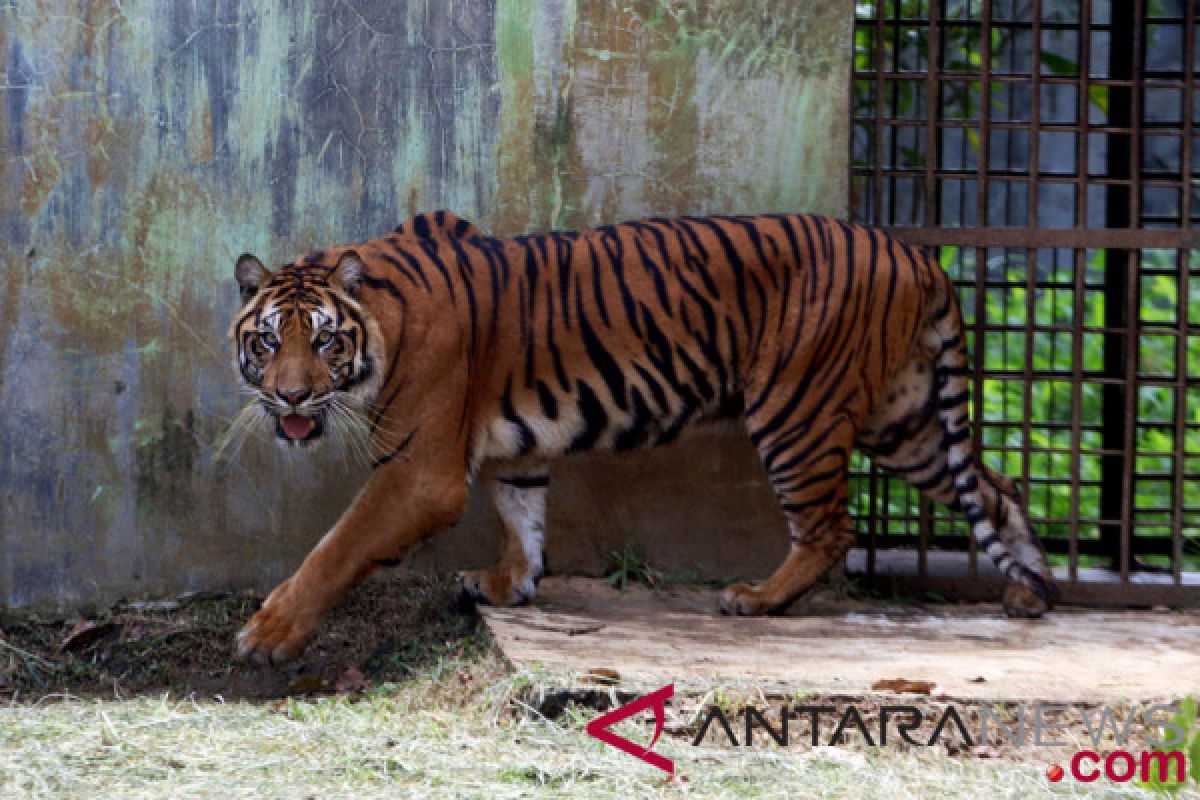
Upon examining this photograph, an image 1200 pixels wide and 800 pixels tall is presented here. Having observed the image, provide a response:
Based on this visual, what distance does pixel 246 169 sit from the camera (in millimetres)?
5082

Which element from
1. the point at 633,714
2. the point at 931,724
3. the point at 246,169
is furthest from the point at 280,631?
the point at 931,724

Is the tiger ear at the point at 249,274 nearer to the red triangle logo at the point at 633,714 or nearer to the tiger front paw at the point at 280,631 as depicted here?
the tiger front paw at the point at 280,631

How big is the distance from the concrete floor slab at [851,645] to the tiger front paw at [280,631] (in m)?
0.53

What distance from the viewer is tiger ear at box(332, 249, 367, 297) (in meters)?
4.51

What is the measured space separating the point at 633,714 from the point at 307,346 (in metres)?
1.50

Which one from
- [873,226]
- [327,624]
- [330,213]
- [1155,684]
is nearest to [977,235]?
[873,226]

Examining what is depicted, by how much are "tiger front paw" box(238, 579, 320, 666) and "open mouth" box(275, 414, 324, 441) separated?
0.42 m

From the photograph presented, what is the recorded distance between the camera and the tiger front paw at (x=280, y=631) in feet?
14.5

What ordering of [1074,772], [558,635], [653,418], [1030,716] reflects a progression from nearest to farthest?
[1074,772]
[1030,716]
[558,635]
[653,418]

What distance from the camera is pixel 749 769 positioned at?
3391mm

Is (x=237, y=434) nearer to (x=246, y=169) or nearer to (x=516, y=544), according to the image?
(x=246, y=169)

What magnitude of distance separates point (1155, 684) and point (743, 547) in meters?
1.64

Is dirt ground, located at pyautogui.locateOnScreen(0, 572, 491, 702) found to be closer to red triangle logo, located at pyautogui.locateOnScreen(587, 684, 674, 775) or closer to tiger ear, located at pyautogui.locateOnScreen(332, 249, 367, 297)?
red triangle logo, located at pyautogui.locateOnScreen(587, 684, 674, 775)

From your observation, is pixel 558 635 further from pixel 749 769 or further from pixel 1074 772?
pixel 1074 772
